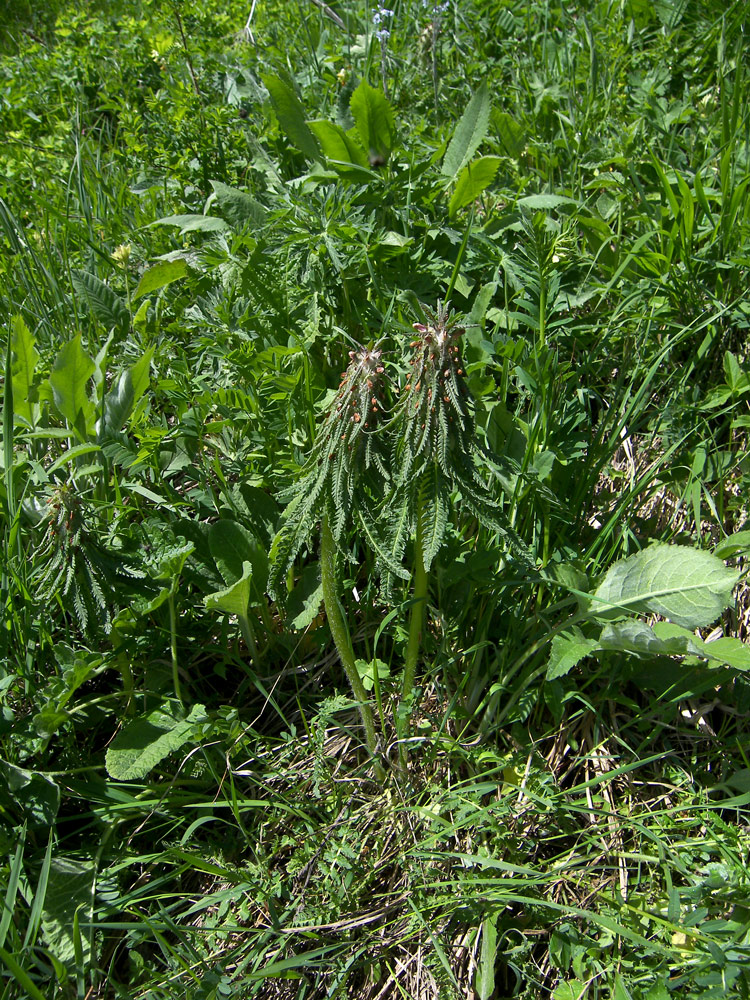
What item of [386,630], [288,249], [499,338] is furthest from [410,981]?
[288,249]

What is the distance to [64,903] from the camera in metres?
2.00

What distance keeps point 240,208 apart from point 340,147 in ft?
1.60

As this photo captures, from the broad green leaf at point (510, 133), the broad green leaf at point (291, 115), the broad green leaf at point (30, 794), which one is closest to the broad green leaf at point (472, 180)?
the broad green leaf at point (291, 115)

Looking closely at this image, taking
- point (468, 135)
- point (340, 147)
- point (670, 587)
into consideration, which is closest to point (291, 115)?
point (340, 147)

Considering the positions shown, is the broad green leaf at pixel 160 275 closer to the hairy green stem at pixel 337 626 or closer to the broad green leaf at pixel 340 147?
the broad green leaf at pixel 340 147

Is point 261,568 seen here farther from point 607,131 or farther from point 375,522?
point 607,131

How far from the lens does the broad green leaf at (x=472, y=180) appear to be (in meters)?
2.72

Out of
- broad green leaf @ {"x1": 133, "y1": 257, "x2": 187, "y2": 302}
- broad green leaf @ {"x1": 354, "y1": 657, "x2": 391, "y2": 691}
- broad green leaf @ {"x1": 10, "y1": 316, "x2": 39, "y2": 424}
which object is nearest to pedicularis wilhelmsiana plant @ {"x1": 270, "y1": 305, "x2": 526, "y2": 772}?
broad green leaf @ {"x1": 354, "y1": 657, "x2": 391, "y2": 691}

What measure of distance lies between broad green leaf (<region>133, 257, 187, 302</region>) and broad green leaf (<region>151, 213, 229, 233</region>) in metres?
0.26

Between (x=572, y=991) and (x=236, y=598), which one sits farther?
(x=236, y=598)

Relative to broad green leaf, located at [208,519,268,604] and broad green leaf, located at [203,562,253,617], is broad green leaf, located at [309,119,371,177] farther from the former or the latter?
broad green leaf, located at [203,562,253,617]

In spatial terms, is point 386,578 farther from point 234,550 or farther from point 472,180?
point 472,180

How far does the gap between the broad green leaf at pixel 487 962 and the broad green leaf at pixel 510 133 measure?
2989 millimetres

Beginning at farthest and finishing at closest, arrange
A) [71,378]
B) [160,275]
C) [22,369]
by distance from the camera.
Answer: [160,275]
[22,369]
[71,378]
